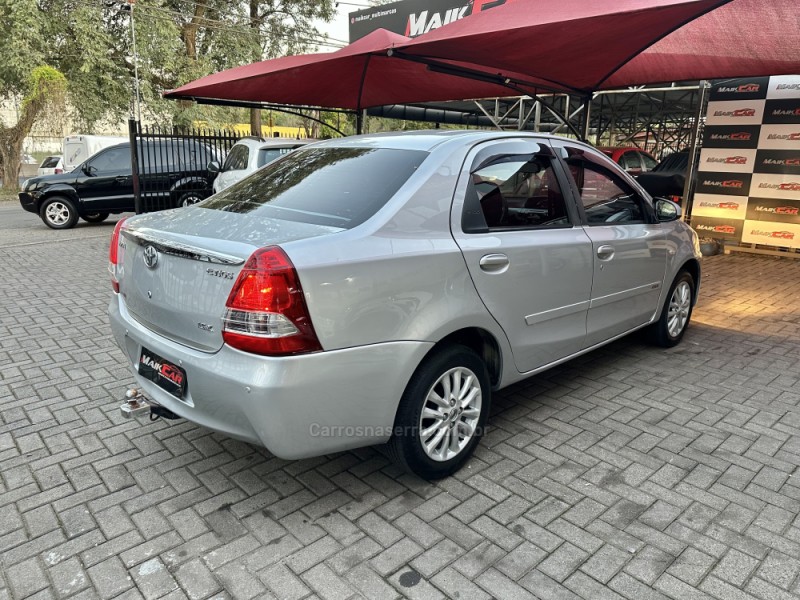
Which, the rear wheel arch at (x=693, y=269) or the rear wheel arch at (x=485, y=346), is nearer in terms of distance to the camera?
the rear wheel arch at (x=485, y=346)

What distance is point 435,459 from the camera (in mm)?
2771

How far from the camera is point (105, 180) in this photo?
37.5 feet

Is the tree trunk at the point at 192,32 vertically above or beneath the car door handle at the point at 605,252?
above

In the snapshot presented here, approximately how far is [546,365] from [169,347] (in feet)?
6.83

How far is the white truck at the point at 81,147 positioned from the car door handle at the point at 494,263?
15.0 m

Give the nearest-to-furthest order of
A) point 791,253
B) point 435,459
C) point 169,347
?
1. point 169,347
2. point 435,459
3. point 791,253

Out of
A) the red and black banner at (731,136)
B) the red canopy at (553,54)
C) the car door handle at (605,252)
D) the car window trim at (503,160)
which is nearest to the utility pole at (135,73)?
the red canopy at (553,54)

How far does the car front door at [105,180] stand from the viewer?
11375 millimetres

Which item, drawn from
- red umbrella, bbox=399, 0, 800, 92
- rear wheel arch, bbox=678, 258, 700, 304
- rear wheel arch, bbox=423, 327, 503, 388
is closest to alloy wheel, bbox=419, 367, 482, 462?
rear wheel arch, bbox=423, 327, 503, 388

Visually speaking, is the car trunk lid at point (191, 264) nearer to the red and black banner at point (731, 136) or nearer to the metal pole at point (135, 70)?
the red and black banner at point (731, 136)

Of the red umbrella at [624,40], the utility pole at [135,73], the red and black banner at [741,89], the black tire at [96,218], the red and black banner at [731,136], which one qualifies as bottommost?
the black tire at [96,218]

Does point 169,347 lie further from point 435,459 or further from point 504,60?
point 504,60

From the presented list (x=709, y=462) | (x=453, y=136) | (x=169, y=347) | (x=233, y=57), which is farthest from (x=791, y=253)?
(x=233, y=57)

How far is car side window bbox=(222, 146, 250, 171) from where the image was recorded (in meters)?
9.59
